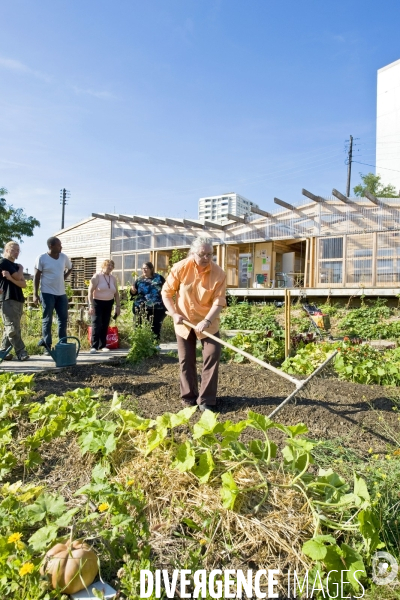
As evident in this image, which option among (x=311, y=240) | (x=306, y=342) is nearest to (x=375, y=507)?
(x=306, y=342)

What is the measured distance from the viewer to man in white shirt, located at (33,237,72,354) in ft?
18.5

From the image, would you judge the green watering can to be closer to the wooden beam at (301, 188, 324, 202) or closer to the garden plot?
the garden plot

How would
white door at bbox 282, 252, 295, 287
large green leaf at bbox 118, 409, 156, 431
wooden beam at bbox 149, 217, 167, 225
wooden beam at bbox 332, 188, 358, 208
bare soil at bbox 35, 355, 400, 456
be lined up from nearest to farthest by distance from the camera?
large green leaf at bbox 118, 409, 156, 431
bare soil at bbox 35, 355, 400, 456
wooden beam at bbox 332, 188, 358, 208
white door at bbox 282, 252, 295, 287
wooden beam at bbox 149, 217, 167, 225

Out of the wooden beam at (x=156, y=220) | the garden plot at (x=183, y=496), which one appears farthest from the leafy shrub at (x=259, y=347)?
the wooden beam at (x=156, y=220)

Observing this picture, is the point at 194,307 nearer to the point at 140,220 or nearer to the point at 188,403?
the point at 188,403

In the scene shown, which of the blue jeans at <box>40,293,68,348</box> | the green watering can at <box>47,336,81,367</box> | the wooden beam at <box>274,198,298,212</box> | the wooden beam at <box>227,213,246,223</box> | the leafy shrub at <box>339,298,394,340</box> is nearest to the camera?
the green watering can at <box>47,336,81,367</box>

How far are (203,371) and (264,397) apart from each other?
679mm

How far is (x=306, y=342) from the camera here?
640 cm

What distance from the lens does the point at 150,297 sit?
276 inches

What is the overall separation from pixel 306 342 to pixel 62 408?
440cm

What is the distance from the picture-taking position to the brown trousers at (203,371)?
11.7 feet

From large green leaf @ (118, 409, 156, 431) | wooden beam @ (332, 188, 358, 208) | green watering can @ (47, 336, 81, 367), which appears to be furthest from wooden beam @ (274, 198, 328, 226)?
large green leaf @ (118, 409, 156, 431)

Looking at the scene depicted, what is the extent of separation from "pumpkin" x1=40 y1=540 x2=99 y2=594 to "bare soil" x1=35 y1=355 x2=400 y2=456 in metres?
1.56

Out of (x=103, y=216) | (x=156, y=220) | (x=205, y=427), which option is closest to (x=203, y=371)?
(x=205, y=427)
